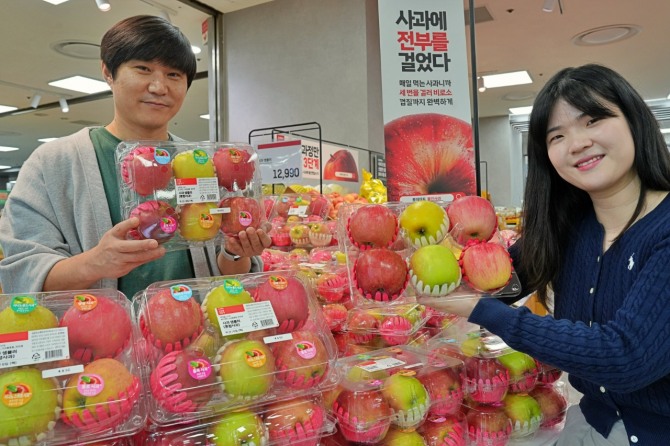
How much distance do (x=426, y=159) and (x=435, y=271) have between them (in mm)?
835

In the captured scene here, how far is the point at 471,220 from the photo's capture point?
53.8 inches

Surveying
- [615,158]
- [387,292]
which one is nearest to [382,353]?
[387,292]

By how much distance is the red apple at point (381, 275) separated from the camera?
4.20 ft

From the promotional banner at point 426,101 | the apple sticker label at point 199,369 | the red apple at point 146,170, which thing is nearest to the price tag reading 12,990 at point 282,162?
the promotional banner at point 426,101

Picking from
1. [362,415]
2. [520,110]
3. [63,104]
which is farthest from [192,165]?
[520,110]


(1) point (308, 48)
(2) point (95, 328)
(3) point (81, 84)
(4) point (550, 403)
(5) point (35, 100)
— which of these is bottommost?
(4) point (550, 403)

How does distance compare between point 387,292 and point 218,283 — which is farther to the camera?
Result: point 387,292

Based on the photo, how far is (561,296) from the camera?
1517mm

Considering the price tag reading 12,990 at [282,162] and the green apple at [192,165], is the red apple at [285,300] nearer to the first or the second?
the green apple at [192,165]

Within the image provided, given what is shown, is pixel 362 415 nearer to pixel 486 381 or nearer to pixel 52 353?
pixel 486 381

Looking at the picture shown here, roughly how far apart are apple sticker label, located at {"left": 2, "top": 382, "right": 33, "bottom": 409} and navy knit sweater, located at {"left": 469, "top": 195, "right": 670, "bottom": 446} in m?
0.94

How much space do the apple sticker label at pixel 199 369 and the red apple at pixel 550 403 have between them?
1.05m

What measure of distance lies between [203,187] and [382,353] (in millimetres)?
675

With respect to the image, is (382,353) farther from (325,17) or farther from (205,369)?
(325,17)
